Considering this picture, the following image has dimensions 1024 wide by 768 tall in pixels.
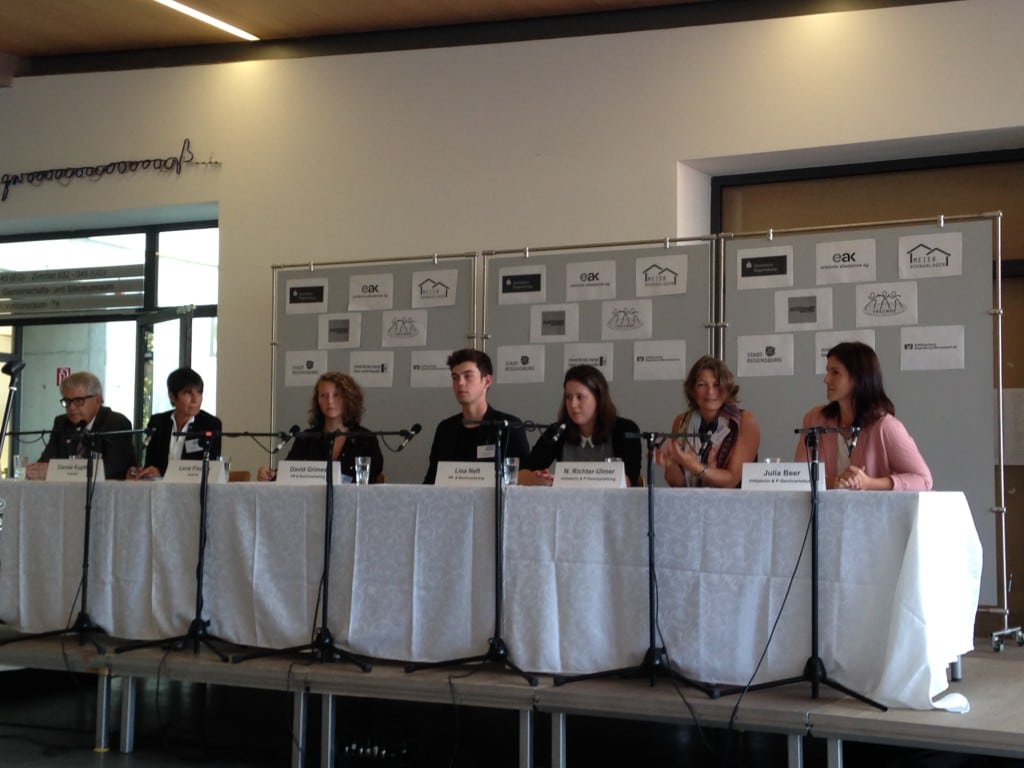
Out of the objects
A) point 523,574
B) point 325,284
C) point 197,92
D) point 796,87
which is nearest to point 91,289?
point 197,92

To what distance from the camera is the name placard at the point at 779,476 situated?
315 centimetres

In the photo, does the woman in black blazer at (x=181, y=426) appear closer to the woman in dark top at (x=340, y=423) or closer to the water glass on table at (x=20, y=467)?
the woman in dark top at (x=340, y=423)

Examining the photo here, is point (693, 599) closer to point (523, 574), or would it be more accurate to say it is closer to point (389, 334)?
point (523, 574)

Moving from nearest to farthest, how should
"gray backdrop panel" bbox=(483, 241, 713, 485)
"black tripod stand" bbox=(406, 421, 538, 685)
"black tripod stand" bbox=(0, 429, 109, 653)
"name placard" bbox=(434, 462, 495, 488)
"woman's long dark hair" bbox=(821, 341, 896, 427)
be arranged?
"black tripod stand" bbox=(406, 421, 538, 685) < "name placard" bbox=(434, 462, 495, 488) < "woman's long dark hair" bbox=(821, 341, 896, 427) < "black tripod stand" bbox=(0, 429, 109, 653) < "gray backdrop panel" bbox=(483, 241, 713, 485)

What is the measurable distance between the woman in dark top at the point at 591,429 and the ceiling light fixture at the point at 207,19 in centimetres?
344

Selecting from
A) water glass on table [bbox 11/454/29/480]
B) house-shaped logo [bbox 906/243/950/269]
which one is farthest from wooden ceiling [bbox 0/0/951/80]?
water glass on table [bbox 11/454/29/480]

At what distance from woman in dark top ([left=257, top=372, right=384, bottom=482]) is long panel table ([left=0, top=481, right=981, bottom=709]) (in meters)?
0.75

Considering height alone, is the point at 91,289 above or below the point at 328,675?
above

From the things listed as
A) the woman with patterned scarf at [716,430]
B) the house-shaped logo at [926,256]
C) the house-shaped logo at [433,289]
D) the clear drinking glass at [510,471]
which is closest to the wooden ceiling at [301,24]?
the house-shaped logo at [926,256]

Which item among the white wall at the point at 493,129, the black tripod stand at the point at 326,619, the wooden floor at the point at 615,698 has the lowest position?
the wooden floor at the point at 615,698

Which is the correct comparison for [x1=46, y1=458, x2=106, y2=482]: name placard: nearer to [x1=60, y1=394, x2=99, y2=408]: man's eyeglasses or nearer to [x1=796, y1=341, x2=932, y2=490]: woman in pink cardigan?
[x1=60, y1=394, x2=99, y2=408]: man's eyeglasses

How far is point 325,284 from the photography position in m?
6.16

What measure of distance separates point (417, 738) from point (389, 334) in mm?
2559

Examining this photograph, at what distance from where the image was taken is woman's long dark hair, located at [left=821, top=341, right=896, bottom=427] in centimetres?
367
